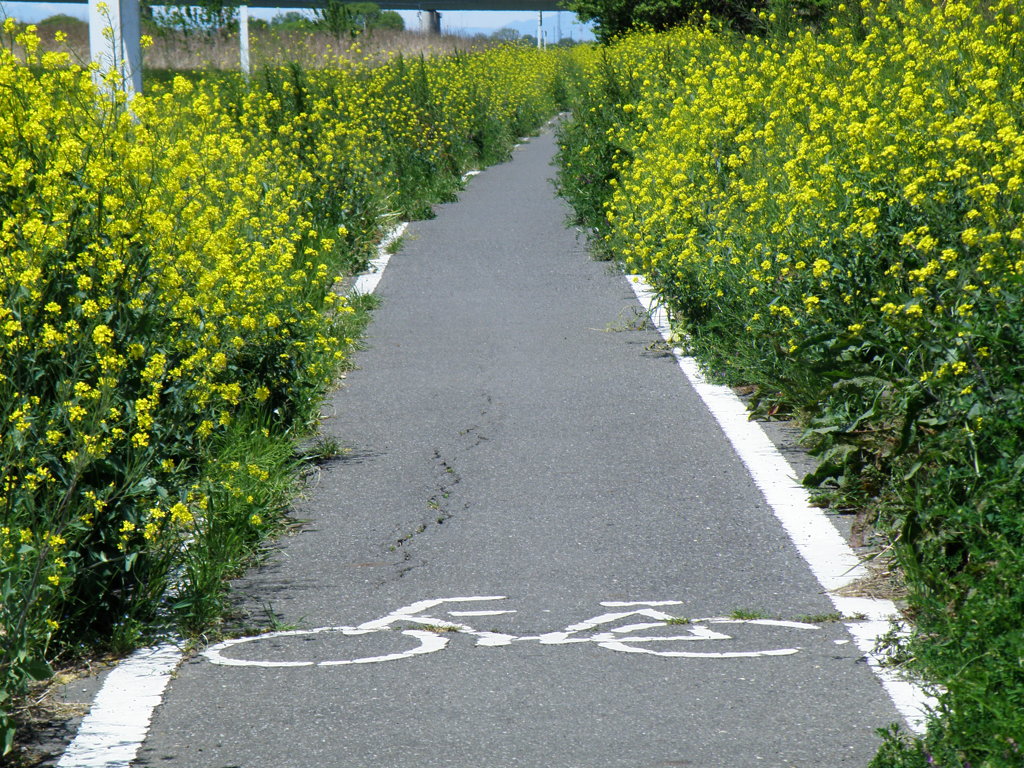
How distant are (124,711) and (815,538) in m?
2.90

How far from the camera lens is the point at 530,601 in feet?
15.5

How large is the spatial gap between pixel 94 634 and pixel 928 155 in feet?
13.9

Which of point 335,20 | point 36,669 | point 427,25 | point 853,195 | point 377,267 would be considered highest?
point 427,25

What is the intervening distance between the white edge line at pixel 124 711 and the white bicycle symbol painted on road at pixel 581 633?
181mm

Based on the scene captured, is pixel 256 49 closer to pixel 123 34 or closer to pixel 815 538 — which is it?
pixel 123 34

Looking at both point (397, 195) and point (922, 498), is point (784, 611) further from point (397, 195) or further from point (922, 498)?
point (397, 195)

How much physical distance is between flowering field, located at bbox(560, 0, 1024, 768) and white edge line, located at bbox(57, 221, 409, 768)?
208 centimetres

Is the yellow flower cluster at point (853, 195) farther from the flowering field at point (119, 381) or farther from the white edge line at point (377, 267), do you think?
the flowering field at point (119, 381)

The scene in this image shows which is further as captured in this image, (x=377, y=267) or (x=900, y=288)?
(x=377, y=267)

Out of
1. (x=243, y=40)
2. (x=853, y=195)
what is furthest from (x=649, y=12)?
(x=853, y=195)

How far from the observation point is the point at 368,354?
30.4 ft

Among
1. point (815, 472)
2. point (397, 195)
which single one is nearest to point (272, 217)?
point (815, 472)

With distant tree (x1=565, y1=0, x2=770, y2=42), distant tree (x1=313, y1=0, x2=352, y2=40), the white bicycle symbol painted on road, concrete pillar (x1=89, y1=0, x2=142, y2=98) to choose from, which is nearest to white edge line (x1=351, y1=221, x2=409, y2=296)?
concrete pillar (x1=89, y1=0, x2=142, y2=98)

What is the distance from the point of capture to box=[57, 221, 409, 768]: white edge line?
3.50m
